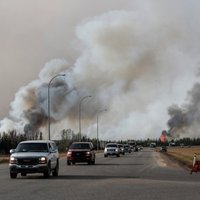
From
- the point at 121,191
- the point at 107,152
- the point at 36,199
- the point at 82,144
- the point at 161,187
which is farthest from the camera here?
the point at 107,152

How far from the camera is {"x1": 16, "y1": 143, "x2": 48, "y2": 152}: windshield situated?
97.5 feet

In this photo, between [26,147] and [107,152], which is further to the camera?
[107,152]

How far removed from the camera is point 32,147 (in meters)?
30.0

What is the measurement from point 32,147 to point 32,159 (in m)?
1.44

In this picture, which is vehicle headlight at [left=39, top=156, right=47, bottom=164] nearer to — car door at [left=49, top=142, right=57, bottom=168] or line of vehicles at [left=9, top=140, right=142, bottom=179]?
line of vehicles at [left=9, top=140, right=142, bottom=179]

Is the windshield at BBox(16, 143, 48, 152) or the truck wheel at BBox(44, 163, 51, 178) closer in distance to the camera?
the truck wheel at BBox(44, 163, 51, 178)

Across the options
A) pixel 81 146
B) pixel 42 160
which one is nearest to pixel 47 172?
pixel 42 160

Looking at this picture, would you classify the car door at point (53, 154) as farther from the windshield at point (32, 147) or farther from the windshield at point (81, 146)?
the windshield at point (81, 146)

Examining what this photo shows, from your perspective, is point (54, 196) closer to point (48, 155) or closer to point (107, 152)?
point (48, 155)

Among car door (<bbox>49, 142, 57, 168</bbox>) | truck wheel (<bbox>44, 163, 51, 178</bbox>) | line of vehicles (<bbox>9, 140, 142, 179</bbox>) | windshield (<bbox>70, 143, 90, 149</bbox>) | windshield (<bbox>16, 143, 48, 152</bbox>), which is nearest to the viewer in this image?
line of vehicles (<bbox>9, 140, 142, 179</bbox>)

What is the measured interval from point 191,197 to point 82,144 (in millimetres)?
30870

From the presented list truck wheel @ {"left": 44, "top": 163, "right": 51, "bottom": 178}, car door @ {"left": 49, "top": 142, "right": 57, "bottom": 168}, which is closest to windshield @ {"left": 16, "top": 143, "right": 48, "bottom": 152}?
car door @ {"left": 49, "top": 142, "right": 57, "bottom": 168}

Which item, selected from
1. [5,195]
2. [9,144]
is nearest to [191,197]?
[5,195]

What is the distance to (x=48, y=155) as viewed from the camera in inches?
1153
